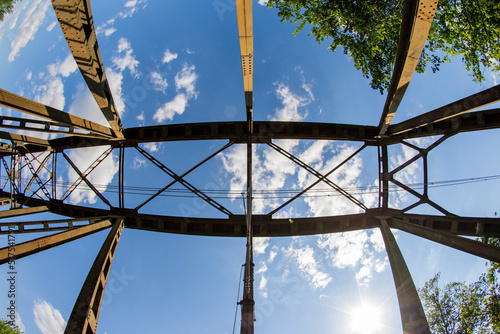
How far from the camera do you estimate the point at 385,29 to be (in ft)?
35.6

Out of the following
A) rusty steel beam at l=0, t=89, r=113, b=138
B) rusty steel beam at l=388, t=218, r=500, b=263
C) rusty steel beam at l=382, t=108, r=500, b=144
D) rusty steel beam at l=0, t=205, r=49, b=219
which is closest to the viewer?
rusty steel beam at l=388, t=218, r=500, b=263

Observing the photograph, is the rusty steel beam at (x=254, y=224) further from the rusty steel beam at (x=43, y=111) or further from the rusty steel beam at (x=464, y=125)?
the rusty steel beam at (x=43, y=111)

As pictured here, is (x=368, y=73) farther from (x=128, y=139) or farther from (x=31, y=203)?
(x=31, y=203)

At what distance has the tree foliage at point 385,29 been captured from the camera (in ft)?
33.7

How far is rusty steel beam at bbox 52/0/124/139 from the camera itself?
5.55 m

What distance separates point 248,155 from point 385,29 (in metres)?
7.58

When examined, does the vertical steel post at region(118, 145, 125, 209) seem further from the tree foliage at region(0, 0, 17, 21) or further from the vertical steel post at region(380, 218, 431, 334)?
the tree foliage at region(0, 0, 17, 21)

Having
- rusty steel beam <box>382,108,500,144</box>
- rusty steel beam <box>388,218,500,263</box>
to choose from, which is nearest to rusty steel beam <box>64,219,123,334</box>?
rusty steel beam <box>388,218,500,263</box>

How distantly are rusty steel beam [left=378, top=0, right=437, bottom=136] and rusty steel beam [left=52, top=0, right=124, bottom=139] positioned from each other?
22.4ft

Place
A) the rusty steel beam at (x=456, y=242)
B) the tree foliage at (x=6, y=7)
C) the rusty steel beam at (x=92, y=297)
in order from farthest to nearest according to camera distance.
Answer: the tree foliage at (x=6, y=7) < the rusty steel beam at (x=92, y=297) < the rusty steel beam at (x=456, y=242)

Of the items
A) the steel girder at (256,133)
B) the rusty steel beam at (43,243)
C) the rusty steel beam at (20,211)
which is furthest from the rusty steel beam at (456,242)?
the rusty steel beam at (20,211)

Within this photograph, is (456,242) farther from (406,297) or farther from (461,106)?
(461,106)

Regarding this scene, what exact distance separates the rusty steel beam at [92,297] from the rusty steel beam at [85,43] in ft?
14.6

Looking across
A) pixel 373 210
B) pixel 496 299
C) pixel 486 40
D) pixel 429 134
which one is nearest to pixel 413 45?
pixel 429 134
